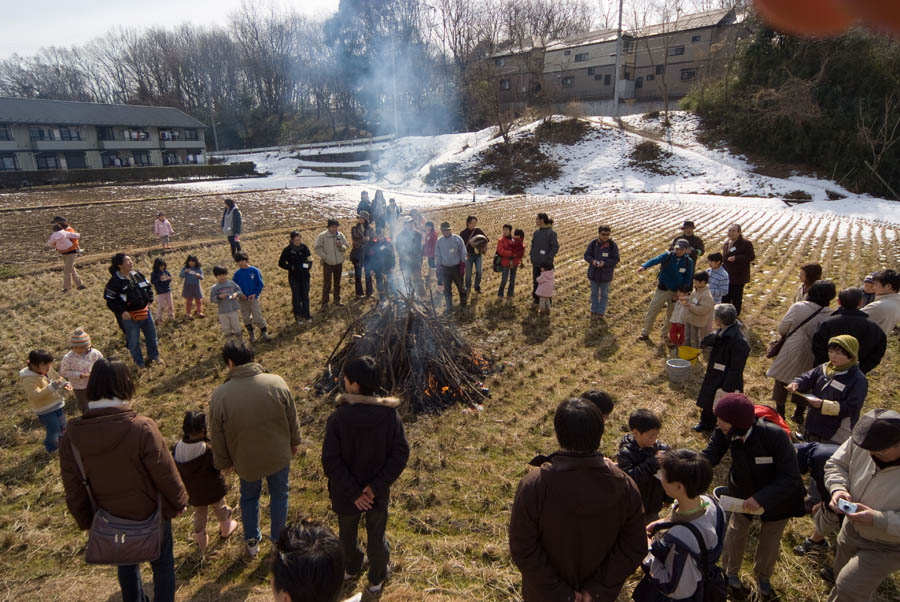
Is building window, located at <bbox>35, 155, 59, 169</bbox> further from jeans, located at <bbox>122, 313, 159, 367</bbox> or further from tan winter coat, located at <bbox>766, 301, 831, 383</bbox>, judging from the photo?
tan winter coat, located at <bbox>766, 301, 831, 383</bbox>

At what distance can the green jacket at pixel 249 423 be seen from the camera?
10.3 feet

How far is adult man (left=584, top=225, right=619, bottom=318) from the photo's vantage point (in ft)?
24.7

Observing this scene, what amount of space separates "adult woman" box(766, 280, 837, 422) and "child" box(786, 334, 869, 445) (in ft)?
2.95

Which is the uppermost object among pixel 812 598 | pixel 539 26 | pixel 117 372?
pixel 539 26

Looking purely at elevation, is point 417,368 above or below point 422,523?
above

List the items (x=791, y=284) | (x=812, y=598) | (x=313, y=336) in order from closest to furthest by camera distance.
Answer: (x=812, y=598) < (x=313, y=336) < (x=791, y=284)

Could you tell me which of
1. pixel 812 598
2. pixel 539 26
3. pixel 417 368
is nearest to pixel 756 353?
pixel 812 598

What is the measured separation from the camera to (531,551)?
2.16 m

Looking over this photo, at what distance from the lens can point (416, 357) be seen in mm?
5859

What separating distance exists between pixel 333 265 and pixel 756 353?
695cm

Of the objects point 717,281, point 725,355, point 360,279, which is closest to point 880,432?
point 725,355

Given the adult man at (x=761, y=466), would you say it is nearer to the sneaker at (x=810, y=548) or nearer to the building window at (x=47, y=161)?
the sneaker at (x=810, y=548)

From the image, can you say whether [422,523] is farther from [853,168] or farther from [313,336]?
[853,168]

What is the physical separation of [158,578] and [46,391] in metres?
2.72
